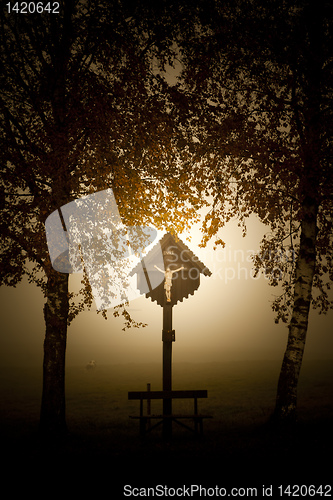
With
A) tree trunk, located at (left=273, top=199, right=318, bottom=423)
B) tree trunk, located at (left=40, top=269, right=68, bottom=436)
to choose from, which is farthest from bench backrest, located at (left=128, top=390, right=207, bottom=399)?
tree trunk, located at (left=273, top=199, right=318, bottom=423)

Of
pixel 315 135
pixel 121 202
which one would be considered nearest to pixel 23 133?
pixel 121 202

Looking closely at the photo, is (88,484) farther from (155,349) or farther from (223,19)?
(155,349)

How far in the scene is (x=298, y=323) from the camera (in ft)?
34.5

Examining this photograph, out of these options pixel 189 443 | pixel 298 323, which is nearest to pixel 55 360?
pixel 189 443

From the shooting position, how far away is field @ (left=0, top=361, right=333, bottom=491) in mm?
7520

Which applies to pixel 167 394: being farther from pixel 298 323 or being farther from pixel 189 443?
pixel 298 323

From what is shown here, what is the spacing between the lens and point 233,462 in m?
8.05

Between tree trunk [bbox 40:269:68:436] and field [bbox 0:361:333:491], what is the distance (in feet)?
1.65

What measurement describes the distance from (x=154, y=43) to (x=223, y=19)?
2.03 metres

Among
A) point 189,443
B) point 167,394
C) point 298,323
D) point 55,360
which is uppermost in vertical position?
point 298,323

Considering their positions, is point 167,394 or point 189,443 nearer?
point 189,443

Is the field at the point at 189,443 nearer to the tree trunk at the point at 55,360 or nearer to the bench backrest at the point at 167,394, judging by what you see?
the tree trunk at the point at 55,360

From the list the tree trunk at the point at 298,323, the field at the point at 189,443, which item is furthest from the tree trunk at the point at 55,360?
the tree trunk at the point at 298,323

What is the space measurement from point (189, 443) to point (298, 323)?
3883 mm
